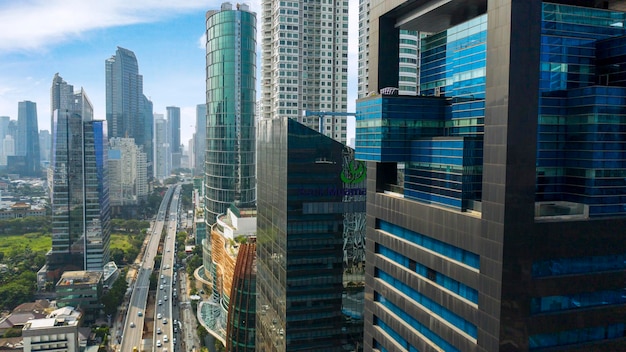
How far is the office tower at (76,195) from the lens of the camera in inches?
4793

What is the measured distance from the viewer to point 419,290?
105 feet

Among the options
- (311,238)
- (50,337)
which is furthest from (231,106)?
(311,238)

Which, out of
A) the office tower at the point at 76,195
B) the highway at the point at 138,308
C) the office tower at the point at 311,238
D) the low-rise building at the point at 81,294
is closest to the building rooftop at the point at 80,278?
the low-rise building at the point at 81,294

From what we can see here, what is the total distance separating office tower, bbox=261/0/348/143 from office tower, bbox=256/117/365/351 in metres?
51.6

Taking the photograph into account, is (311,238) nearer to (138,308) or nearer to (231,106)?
(138,308)

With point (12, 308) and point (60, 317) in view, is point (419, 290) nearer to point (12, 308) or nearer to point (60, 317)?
point (60, 317)

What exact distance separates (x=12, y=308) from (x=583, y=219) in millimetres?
119601

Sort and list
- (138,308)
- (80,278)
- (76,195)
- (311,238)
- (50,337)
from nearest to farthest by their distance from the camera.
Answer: (311,238)
(50,337)
(80,278)
(138,308)
(76,195)

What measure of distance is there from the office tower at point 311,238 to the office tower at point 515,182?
1846 centimetres

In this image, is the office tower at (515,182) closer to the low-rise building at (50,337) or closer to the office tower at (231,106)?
the low-rise building at (50,337)

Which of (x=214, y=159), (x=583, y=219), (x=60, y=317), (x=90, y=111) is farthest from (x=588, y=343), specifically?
(x=90, y=111)

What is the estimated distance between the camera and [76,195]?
123812mm

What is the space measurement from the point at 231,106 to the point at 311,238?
260 ft

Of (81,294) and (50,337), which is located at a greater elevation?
(50,337)
